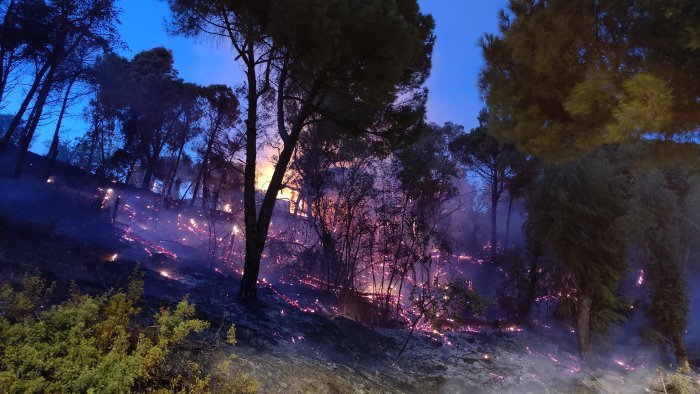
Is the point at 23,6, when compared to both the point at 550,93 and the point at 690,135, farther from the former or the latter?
the point at 690,135

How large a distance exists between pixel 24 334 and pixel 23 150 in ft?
55.0

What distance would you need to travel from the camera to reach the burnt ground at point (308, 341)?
20.0 ft

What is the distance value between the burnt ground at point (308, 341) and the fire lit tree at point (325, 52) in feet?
6.43

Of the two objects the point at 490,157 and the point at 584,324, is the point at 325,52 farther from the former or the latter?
the point at 490,157

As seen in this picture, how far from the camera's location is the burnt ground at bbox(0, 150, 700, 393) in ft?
20.0

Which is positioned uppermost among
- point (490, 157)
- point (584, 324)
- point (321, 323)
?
point (490, 157)

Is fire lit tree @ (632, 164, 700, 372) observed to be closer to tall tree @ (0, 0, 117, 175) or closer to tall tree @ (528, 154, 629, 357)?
tall tree @ (528, 154, 629, 357)

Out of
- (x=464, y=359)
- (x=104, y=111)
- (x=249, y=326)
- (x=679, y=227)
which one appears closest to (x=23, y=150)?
(x=104, y=111)

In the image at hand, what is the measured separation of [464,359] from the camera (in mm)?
10430

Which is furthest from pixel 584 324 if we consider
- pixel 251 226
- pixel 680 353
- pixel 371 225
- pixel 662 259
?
pixel 251 226

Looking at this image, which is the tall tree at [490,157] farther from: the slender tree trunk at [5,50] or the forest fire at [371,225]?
the slender tree trunk at [5,50]

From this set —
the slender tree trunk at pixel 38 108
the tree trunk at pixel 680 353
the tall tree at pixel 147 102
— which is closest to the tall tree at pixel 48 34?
the slender tree trunk at pixel 38 108

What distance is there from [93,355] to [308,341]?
17.7 feet

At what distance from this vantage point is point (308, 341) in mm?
8117
